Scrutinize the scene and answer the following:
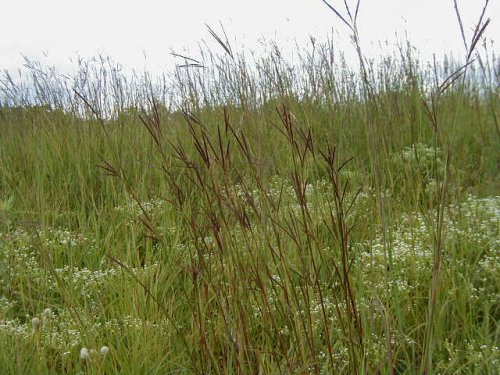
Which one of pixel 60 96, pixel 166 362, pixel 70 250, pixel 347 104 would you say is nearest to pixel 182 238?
pixel 70 250

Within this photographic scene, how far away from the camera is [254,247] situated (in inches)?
63.1

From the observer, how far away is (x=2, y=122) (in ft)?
14.5

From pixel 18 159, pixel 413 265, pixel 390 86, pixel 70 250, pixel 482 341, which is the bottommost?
pixel 482 341

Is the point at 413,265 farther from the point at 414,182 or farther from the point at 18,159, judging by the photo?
the point at 18,159

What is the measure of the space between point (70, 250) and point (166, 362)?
0.95 m

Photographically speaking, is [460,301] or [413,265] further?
[413,265]

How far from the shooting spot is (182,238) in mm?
2453

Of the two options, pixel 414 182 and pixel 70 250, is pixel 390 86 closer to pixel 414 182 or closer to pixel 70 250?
pixel 414 182

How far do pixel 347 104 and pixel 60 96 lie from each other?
2579 mm

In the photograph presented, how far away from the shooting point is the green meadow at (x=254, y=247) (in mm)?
1169

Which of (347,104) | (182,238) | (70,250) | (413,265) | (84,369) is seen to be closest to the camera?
(84,369)

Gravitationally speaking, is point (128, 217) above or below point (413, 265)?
above

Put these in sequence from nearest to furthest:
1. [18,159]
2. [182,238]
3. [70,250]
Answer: [70,250] < [182,238] < [18,159]

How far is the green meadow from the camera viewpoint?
3.84 feet
